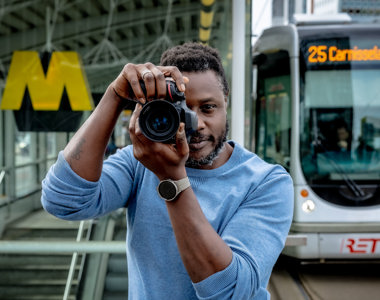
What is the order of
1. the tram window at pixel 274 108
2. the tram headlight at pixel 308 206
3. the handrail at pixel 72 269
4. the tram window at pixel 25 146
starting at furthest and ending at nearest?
the tram window at pixel 274 108, the tram headlight at pixel 308 206, the tram window at pixel 25 146, the handrail at pixel 72 269

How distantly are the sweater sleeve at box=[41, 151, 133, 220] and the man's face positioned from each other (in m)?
0.20

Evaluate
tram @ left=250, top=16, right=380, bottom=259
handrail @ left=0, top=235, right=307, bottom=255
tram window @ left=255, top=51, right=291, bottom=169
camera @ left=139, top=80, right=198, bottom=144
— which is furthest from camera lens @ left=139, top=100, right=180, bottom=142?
tram window @ left=255, top=51, right=291, bottom=169

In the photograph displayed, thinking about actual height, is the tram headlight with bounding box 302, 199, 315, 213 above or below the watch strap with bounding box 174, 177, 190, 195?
below

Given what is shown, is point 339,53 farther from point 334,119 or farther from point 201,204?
point 201,204

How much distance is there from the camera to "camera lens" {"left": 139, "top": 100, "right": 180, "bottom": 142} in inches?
39.7

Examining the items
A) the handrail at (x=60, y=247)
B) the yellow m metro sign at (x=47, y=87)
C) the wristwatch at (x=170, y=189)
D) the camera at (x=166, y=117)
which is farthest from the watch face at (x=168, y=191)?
the yellow m metro sign at (x=47, y=87)

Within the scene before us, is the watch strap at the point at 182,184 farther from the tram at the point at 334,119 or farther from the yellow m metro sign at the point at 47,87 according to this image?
the tram at the point at 334,119

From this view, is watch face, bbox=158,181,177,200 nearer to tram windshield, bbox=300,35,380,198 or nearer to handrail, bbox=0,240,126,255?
handrail, bbox=0,240,126,255

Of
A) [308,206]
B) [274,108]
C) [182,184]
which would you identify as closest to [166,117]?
[182,184]

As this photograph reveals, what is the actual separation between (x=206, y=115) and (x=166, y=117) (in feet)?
0.81

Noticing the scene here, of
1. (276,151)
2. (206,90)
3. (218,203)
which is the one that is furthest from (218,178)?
(276,151)

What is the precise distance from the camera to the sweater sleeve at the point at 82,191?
3.71 ft

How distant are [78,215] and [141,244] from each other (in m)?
0.19

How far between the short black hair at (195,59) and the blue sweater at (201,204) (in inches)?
10.6
